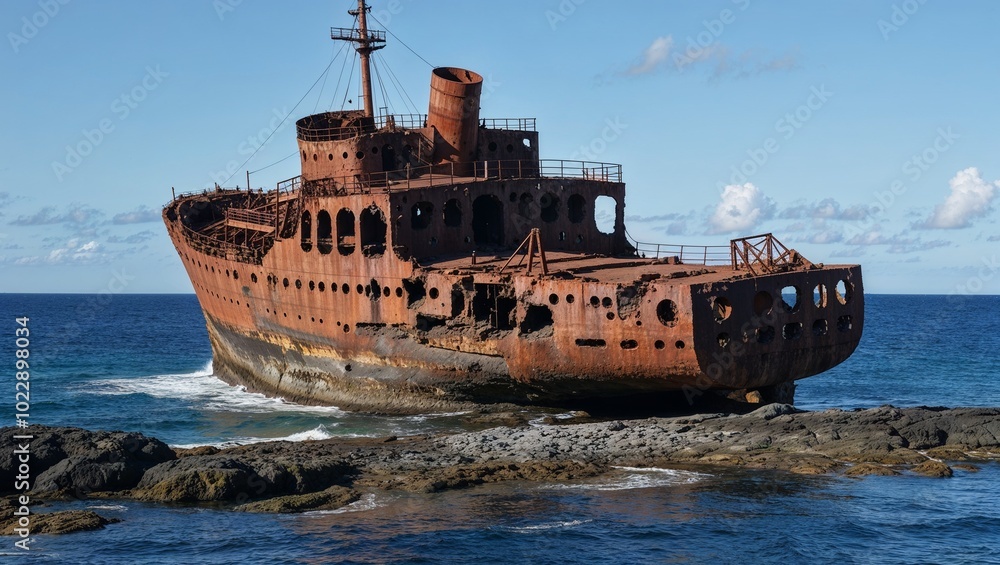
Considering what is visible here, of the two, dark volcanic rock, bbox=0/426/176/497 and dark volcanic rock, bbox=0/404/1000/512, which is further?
dark volcanic rock, bbox=0/426/176/497

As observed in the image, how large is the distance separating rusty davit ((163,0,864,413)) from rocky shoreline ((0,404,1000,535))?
177cm

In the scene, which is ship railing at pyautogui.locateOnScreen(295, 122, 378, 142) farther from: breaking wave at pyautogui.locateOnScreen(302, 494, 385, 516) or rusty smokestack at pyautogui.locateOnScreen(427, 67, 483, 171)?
breaking wave at pyautogui.locateOnScreen(302, 494, 385, 516)

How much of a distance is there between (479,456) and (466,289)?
5.72 metres

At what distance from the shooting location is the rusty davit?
25.5m

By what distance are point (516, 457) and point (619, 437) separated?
2.42 meters

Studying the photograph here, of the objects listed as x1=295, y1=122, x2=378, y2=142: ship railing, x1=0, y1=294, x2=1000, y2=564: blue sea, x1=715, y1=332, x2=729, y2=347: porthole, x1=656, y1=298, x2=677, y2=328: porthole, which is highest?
x1=295, y1=122, x2=378, y2=142: ship railing

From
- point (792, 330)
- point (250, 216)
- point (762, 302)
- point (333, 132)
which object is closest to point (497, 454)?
point (762, 302)

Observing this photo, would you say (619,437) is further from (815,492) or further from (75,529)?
(75,529)

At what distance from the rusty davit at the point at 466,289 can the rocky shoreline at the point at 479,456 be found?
69.7 inches

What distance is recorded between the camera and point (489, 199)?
3397 cm

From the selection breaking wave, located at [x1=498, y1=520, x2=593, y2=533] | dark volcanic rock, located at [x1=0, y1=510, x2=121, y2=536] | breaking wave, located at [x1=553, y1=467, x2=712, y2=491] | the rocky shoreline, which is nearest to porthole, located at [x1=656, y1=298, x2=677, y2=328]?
the rocky shoreline

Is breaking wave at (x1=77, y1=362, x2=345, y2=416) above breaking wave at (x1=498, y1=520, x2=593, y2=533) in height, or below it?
above

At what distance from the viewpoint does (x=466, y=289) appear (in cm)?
2819

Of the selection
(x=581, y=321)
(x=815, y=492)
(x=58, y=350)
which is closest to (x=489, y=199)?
(x=581, y=321)
